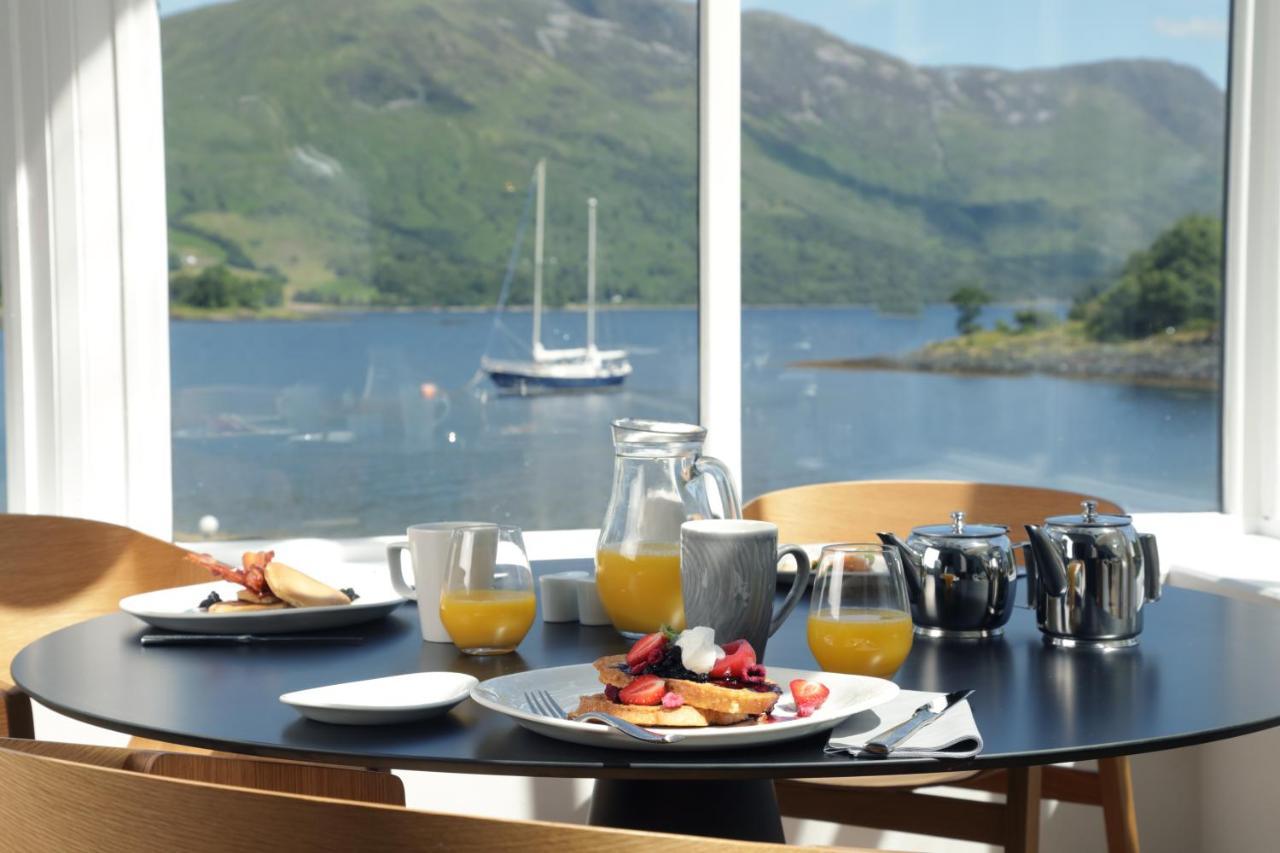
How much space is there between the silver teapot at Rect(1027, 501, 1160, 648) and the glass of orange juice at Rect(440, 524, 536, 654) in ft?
1.65

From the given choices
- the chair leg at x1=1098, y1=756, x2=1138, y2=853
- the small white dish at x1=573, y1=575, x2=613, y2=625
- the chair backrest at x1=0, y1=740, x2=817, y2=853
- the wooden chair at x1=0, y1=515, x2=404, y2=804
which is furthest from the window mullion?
the chair backrest at x1=0, y1=740, x2=817, y2=853

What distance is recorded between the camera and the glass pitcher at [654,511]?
134 cm

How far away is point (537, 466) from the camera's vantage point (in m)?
2.82

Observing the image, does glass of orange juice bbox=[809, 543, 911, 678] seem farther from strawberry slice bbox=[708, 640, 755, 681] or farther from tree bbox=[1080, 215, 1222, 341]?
tree bbox=[1080, 215, 1222, 341]

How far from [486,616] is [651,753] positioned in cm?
36

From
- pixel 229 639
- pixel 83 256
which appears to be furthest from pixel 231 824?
pixel 83 256

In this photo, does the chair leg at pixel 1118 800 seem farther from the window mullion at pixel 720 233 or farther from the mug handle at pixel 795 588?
the mug handle at pixel 795 588

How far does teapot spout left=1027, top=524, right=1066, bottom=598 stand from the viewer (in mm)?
1378

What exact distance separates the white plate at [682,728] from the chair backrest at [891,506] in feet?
3.96

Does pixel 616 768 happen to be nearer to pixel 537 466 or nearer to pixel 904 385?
pixel 537 466

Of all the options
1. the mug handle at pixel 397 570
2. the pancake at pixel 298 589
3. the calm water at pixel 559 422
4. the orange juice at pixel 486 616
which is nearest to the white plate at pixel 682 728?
the orange juice at pixel 486 616

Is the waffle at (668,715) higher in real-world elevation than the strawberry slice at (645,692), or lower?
lower

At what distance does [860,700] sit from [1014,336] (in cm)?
203

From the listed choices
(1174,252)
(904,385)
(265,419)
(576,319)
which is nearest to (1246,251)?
(1174,252)
